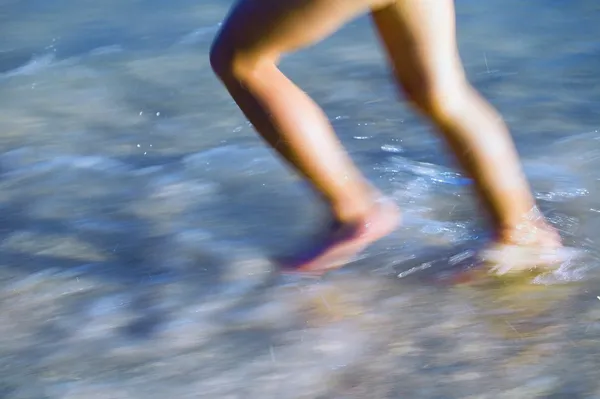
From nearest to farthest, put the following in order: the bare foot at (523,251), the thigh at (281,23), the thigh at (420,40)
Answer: the thigh at (281,23), the thigh at (420,40), the bare foot at (523,251)

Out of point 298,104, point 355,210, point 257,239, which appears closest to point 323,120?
point 298,104

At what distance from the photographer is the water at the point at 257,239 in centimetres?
175

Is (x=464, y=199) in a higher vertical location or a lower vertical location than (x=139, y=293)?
lower

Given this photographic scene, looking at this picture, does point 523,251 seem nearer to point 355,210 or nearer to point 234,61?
point 355,210

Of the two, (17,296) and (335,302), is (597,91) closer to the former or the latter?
(335,302)

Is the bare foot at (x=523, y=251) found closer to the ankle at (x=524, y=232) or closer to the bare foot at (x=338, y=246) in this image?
the ankle at (x=524, y=232)

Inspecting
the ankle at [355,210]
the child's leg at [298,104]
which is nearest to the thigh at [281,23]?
the child's leg at [298,104]

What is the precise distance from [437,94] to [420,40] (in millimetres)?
109

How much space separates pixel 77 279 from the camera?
6.97ft

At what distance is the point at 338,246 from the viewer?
2.10m

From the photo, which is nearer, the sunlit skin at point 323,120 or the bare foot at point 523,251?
the sunlit skin at point 323,120

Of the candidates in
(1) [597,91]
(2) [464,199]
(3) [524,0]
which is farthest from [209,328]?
(3) [524,0]

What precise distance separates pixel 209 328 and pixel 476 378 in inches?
19.7

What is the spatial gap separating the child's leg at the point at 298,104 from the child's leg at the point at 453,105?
12 cm
